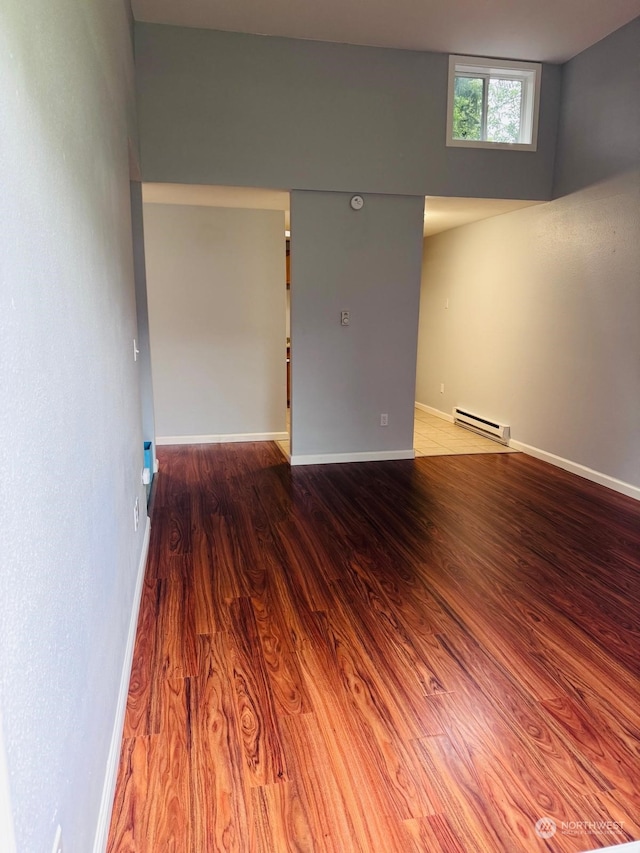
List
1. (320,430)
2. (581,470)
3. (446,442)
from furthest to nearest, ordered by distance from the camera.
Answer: (446,442), (320,430), (581,470)

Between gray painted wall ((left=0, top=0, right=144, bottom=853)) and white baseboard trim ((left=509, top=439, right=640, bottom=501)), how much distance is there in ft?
12.0

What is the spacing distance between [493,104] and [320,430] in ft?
10.4

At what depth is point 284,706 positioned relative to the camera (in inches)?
70.1

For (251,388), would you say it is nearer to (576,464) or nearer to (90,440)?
(576,464)

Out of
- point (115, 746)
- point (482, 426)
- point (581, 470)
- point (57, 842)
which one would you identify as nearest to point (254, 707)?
point (115, 746)

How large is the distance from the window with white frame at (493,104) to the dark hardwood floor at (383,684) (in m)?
3.21

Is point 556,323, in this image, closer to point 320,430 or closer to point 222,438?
point 320,430

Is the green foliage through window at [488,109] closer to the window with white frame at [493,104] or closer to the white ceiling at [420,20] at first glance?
the window with white frame at [493,104]

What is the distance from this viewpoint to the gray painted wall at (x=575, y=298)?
12.8ft

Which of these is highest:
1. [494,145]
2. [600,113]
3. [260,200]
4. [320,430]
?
[600,113]

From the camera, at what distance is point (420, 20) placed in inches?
146

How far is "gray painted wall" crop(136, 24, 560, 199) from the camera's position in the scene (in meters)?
3.91

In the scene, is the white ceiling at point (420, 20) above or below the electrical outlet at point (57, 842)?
above

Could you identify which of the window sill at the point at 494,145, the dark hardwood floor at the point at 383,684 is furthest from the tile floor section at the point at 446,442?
the window sill at the point at 494,145
